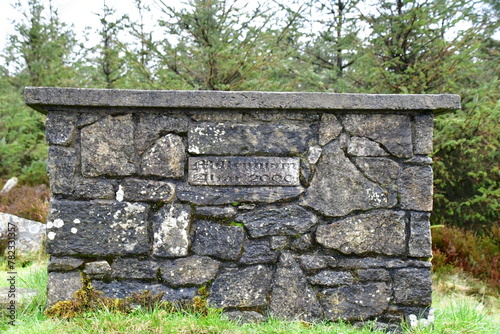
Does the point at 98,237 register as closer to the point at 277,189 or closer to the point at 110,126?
the point at 110,126

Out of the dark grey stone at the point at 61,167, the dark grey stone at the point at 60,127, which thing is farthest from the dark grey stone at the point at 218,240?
the dark grey stone at the point at 60,127

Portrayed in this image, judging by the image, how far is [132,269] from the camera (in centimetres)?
279

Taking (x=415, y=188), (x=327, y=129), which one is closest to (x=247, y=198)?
(x=327, y=129)

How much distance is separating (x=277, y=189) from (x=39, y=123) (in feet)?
22.9

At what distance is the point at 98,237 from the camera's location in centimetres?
276

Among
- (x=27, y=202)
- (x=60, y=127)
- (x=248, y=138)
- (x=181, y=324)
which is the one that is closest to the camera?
(x=181, y=324)

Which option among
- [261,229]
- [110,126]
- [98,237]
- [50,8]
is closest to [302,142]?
[261,229]

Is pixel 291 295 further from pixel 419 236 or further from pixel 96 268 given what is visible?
pixel 96 268

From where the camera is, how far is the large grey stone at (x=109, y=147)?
2744 millimetres

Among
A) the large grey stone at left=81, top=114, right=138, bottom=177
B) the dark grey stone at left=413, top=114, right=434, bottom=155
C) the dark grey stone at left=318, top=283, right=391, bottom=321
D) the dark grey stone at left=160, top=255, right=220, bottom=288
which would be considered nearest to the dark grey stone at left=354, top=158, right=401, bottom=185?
the dark grey stone at left=413, top=114, right=434, bottom=155

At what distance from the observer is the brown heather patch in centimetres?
620

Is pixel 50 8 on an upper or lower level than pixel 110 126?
upper

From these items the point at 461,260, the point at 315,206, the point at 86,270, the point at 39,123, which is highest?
the point at 39,123

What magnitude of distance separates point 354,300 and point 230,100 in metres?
1.55
